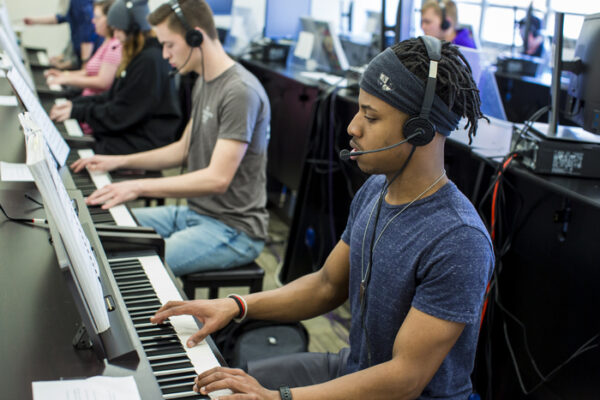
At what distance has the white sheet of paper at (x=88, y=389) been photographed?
96 cm

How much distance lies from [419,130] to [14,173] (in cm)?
127

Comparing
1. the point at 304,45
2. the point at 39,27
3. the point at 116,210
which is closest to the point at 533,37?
the point at 304,45

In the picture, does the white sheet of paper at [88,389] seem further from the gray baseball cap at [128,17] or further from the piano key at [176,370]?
the gray baseball cap at [128,17]

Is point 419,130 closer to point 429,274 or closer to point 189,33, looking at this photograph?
point 429,274

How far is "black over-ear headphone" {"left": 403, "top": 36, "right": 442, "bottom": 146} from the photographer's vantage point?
1.18 metres

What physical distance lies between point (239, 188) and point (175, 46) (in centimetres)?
57

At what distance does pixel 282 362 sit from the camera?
5.11ft

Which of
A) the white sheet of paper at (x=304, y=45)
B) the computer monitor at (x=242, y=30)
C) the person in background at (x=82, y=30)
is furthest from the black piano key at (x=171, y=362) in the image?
the person in background at (x=82, y=30)

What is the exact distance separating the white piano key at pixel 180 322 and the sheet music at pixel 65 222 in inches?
8.3

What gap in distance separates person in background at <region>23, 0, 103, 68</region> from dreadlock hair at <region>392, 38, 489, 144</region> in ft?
14.4

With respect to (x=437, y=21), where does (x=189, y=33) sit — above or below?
below

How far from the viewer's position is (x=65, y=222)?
1.03 metres

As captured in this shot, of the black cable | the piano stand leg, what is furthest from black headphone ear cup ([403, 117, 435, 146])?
the black cable

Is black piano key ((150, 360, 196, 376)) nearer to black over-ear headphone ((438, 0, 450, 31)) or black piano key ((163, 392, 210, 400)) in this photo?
black piano key ((163, 392, 210, 400))
